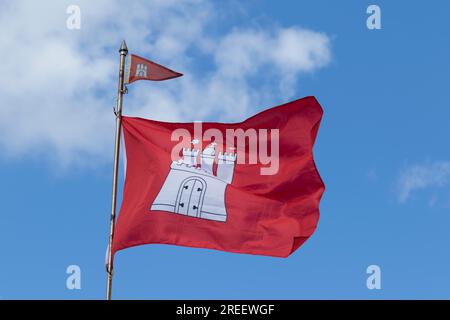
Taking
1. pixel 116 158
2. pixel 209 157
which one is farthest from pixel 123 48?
pixel 209 157

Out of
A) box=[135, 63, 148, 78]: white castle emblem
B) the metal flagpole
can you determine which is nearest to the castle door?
the metal flagpole

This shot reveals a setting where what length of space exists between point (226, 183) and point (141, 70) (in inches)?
141

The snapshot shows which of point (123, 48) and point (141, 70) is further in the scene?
point (141, 70)

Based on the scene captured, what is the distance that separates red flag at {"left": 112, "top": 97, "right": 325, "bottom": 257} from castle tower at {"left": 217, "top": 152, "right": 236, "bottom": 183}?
0.03 m

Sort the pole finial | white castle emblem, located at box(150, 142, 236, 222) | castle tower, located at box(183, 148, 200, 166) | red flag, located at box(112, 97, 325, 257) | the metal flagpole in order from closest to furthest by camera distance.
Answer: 1. the metal flagpole
2. red flag, located at box(112, 97, 325, 257)
3. white castle emblem, located at box(150, 142, 236, 222)
4. castle tower, located at box(183, 148, 200, 166)
5. the pole finial

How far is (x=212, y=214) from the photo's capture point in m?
23.6

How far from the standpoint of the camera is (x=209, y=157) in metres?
24.7

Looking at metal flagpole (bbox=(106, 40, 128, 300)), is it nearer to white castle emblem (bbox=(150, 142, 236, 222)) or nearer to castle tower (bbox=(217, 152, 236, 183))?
white castle emblem (bbox=(150, 142, 236, 222))

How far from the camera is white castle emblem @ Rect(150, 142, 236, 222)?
77.0ft

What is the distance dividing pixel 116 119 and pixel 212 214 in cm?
327

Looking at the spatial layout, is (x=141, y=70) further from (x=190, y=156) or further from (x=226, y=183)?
(x=226, y=183)
